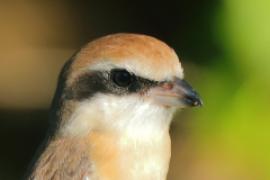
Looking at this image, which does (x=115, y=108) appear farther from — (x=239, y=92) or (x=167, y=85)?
(x=239, y=92)

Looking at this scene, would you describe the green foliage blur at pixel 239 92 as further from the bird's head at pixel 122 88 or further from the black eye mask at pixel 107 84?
the black eye mask at pixel 107 84

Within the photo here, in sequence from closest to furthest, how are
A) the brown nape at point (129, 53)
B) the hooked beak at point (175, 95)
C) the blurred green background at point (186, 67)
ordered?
the brown nape at point (129, 53) → the hooked beak at point (175, 95) → the blurred green background at point (186, 67)

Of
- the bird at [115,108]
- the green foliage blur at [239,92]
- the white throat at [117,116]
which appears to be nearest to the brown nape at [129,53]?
the bird at [115,108]

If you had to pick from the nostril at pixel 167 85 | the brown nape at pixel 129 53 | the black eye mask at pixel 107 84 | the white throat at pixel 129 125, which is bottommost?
the white throat at pixel 129 125

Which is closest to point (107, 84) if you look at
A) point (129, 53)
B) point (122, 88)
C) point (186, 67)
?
point (122, 88)

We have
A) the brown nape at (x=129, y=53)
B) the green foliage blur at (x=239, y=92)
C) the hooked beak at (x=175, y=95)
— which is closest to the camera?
the brown nape at (x=129, y=53)

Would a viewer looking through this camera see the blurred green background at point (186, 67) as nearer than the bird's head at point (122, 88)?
No

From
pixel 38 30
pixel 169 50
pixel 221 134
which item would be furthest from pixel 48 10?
pixel 169 50

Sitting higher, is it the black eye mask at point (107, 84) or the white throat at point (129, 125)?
the black eye mask at point (107, 84)

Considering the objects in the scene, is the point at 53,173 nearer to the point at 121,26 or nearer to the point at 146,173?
the point at 146,173
